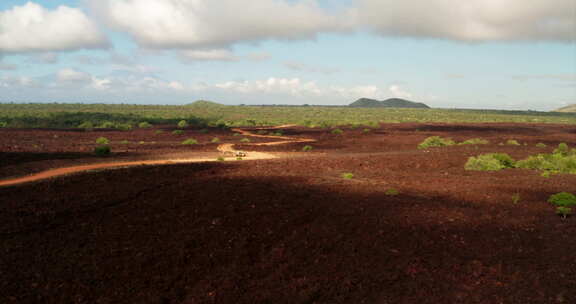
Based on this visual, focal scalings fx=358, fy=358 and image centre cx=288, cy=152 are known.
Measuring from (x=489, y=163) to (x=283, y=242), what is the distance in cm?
1673

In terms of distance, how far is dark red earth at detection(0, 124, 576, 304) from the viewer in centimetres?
655

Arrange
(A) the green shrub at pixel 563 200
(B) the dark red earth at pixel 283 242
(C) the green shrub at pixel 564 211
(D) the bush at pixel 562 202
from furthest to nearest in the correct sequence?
(A) the green shrub at pixel 563 200 → (D) the bush at pixel 562 202 → (C) the green shrub at pixel 564 211 → (B) the dark red earth at pixel 283 242

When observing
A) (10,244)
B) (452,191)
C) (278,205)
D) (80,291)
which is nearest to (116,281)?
(80,291)

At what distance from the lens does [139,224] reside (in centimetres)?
951

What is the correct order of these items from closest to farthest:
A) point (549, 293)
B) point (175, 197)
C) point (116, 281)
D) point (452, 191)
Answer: point (549, 293), point (116, 281), point (175, 197), point (452, 191)

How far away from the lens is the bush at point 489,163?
20.2m

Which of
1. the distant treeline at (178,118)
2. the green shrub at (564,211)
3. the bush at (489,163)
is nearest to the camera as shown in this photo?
the green shrub at (564,211)

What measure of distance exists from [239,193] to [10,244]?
253 inches

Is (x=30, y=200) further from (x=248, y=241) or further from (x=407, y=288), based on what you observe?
(x=407, y=288)

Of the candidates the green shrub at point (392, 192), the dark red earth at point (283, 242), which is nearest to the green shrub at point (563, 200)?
the dark red earth at point (283, 242)

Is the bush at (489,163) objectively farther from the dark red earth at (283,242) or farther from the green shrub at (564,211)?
the green shrub at (564,211)

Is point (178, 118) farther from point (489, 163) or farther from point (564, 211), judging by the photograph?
point (564, 211)

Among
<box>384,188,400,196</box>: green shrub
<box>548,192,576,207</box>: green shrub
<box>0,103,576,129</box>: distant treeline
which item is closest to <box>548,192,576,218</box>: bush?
<box>548,192,576,207</box>: green shrub

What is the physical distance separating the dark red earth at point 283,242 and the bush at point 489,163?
5361 millimetres
